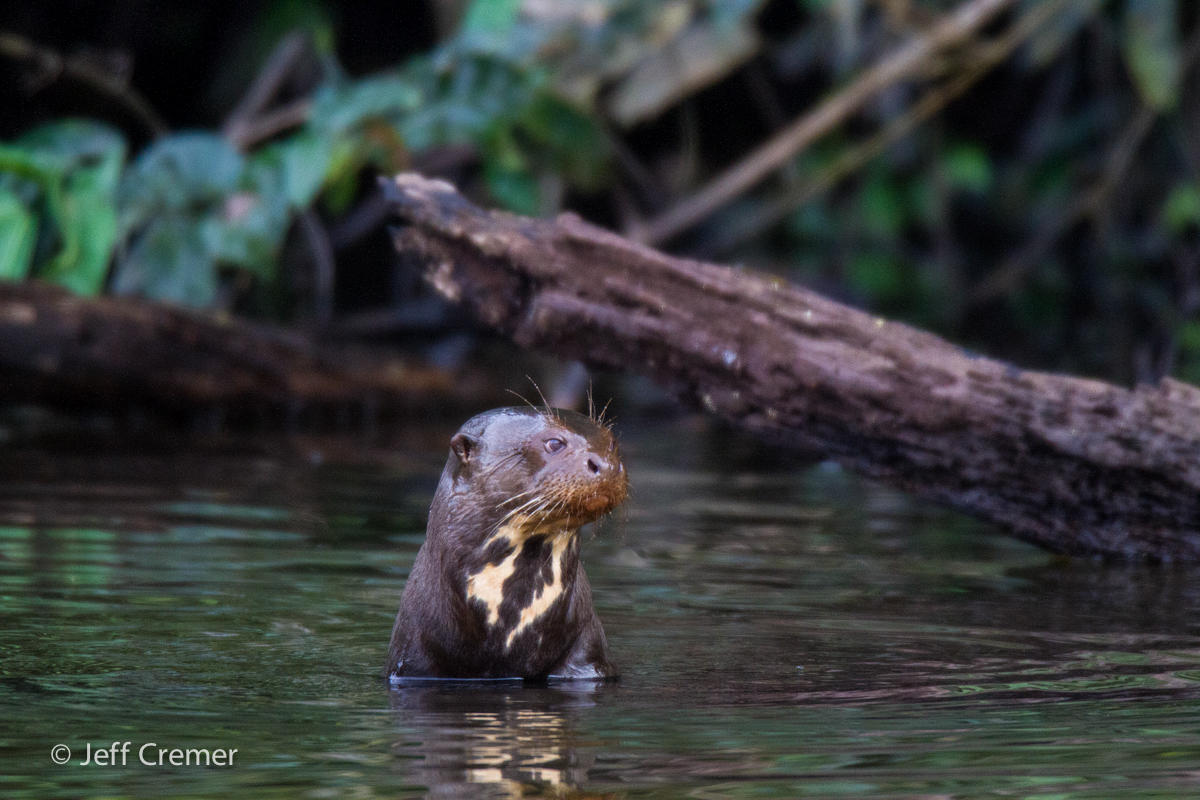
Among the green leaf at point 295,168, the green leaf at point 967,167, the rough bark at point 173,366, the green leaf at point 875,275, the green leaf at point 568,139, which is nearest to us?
the rough bark at point 173,366

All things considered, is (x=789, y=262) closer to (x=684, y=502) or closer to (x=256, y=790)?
(x=684, y=502)

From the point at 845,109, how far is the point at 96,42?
16.7 ft

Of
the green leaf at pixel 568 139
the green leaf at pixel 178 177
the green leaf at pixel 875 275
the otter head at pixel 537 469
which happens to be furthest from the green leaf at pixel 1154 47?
the otter head at pixel 537 469

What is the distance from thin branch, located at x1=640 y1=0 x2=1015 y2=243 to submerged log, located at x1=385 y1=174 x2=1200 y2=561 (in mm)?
5672

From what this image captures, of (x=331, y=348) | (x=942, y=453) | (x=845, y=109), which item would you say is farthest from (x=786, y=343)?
(x=845, y=109)

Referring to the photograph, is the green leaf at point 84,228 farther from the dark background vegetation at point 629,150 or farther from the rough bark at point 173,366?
the rough bark at point 173,366

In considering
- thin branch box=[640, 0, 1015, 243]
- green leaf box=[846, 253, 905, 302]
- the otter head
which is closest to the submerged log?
the otter head

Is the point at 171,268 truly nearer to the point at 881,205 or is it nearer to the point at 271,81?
the point at 271,81

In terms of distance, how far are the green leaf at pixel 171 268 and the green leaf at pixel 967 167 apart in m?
5.41

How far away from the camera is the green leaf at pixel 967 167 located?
37.8 feet

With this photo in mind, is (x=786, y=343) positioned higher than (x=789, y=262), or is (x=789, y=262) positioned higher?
(x=789, y=262)

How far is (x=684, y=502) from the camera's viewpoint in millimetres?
6250

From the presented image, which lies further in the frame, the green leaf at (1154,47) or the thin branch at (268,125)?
the green leaf at (1154,47)

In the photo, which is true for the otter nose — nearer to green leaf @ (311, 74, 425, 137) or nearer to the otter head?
the otter head
